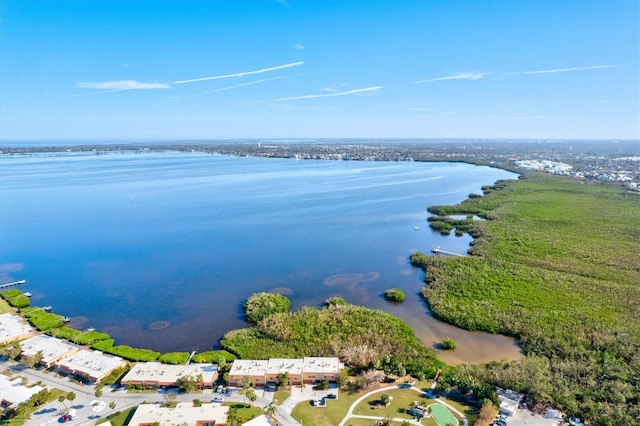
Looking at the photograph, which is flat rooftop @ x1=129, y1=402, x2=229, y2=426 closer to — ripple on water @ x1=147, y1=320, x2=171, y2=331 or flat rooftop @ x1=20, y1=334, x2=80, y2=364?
flat rooftop @ x1=20, y1=334, x2=80, y2=364

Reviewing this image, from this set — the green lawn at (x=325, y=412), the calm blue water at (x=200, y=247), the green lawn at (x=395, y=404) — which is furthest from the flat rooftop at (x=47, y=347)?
the green lawn at (x=395, y=404)

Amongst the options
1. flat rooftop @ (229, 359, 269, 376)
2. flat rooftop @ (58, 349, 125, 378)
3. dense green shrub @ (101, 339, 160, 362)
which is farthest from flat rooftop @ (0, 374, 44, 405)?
flat rooftop @ (229, 359, 269, 376)

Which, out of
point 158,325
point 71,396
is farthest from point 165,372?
point 158,325

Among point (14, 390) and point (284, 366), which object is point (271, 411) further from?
point (14, 390)

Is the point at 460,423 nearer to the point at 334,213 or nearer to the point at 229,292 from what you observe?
the point at 229,292

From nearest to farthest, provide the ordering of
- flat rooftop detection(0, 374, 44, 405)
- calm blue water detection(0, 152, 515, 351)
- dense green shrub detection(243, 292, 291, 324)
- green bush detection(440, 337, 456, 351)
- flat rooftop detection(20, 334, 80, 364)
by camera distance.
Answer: flat rooftop detection(0, 374, 44, 405) < flat rooftop detection(20, 334, 80, 364) < green bush detection(440, 337, 456, 351) < dense green shrub detection(243, 292, 291, 324) < calm blue water detection(0, 152, 515, 351)

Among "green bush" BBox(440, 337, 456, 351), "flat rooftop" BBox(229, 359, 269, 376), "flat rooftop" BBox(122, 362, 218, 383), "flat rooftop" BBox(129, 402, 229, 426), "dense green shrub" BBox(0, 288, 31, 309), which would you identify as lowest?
"green bush" BBox(440, 337, 456, 351)
